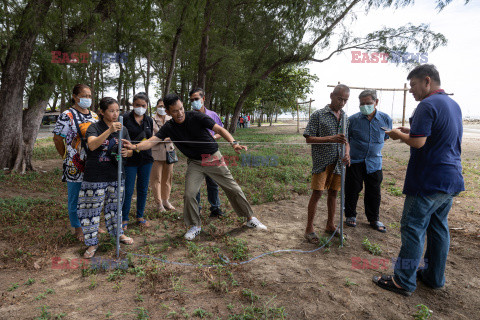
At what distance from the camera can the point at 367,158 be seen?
4.16 meters

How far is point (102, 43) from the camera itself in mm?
10555

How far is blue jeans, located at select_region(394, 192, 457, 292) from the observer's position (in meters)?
2.63

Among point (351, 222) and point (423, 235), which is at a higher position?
point (423, 235)

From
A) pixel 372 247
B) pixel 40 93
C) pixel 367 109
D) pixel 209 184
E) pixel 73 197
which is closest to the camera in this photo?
pixel 73 197

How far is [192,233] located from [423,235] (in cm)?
258

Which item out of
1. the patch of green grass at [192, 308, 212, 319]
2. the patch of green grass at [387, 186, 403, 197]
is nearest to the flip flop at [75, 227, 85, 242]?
the patch of green grass at [192, 308, 212, 319]

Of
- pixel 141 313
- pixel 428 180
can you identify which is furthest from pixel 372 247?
pixel 141 313

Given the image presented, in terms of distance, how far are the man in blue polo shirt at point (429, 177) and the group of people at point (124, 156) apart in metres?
1.81

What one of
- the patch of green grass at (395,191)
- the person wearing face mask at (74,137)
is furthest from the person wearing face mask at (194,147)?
the patch of green grass at (395,191)

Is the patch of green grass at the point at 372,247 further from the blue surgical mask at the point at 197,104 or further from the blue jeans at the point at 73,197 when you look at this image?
the blue jeans at the point at 73,197

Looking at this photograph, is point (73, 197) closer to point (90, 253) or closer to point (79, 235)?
point (79, 235)

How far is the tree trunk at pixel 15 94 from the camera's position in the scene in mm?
6336

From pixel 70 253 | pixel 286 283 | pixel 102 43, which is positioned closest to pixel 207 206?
pixel 70 253

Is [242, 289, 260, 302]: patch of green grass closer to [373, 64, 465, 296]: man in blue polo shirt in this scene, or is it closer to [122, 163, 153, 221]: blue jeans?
[373, 64, 465, 296]: man in blue polo shirt
